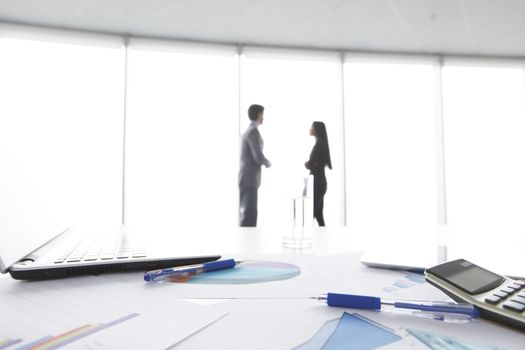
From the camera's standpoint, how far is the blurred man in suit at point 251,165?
274cm

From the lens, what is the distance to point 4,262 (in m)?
0.46

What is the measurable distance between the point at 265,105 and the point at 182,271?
347 cm

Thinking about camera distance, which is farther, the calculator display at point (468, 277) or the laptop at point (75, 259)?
the laptop at point (75, 259)

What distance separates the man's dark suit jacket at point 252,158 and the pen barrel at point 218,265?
7.10 ft

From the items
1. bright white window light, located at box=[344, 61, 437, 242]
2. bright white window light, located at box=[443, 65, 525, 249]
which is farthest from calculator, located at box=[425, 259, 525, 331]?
bright white window light, located at box=[443, 65, 525, 249]

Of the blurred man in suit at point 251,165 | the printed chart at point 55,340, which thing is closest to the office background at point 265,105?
the blurred man in suit at point 251,165

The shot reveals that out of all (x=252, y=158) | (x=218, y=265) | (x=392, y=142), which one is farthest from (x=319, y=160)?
(x=218, y=265)

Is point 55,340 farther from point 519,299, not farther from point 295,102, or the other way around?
point 295,102

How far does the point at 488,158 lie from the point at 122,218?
422 centimetres

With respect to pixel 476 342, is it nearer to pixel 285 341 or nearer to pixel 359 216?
pixel 285 341

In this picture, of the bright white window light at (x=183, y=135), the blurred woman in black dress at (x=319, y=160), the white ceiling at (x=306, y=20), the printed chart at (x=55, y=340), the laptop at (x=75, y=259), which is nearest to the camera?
the printed chart at (x=55, y=340)

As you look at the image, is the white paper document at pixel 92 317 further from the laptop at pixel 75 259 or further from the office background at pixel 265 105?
the office background at pixel 265 105

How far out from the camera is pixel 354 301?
15.0 inches

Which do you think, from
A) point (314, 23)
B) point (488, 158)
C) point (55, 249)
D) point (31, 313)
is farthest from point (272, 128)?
point (31, 313)
